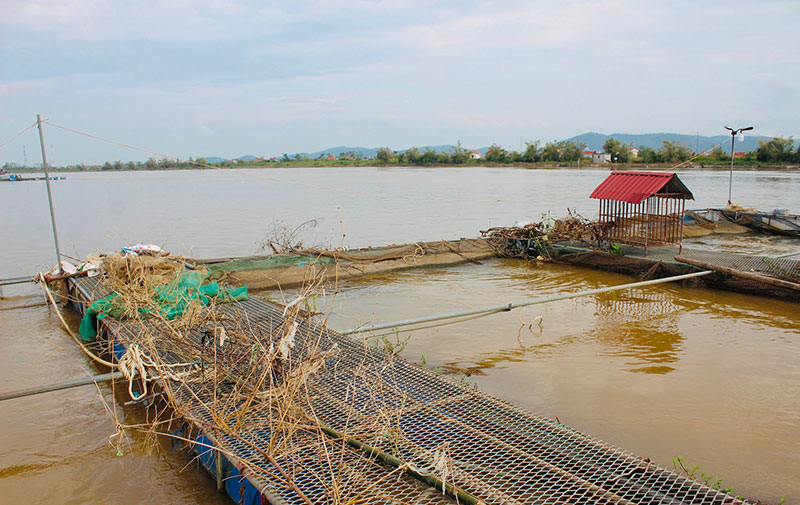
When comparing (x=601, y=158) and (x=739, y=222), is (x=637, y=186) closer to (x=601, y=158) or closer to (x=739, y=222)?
(x=739, y=222)

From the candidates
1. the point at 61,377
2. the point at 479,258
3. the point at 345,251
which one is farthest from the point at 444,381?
the point at 479,258

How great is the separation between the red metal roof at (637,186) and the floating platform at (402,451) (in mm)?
6230

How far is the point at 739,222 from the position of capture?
43.5ft

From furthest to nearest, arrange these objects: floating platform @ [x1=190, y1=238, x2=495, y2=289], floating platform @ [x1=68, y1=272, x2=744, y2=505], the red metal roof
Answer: the red metal roof → floating platform @ [x1=190, y1=238, x2=495, y2=289] → floating platform @ [x1=68, y1=272, x2=744, y2=505]

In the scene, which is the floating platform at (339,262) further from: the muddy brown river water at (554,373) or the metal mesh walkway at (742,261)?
the metal mesh walkway at (742,261)

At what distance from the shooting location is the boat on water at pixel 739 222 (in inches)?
492

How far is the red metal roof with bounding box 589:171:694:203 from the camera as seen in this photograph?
842 centimetres

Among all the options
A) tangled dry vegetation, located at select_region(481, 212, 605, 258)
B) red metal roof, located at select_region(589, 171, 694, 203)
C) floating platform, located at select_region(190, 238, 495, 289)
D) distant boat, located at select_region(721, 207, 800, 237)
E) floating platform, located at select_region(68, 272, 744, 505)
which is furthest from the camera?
distant boat, located at select_region(721, 207, 800, 237)

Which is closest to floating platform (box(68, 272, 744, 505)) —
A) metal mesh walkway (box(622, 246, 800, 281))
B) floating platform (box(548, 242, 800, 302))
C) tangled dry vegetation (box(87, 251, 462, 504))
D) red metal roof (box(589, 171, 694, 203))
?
tangled dry vegetation (box(87, 251, 462, 504))

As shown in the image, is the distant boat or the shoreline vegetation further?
the shoreline vegetation

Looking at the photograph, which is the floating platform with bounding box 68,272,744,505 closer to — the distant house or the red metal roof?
the red metal roof

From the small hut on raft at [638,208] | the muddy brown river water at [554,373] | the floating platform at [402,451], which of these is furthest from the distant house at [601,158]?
the floating platform at [402,451]

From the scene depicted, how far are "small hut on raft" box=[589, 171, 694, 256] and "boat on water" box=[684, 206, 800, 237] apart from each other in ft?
13.2

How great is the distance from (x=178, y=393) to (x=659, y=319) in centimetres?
563
